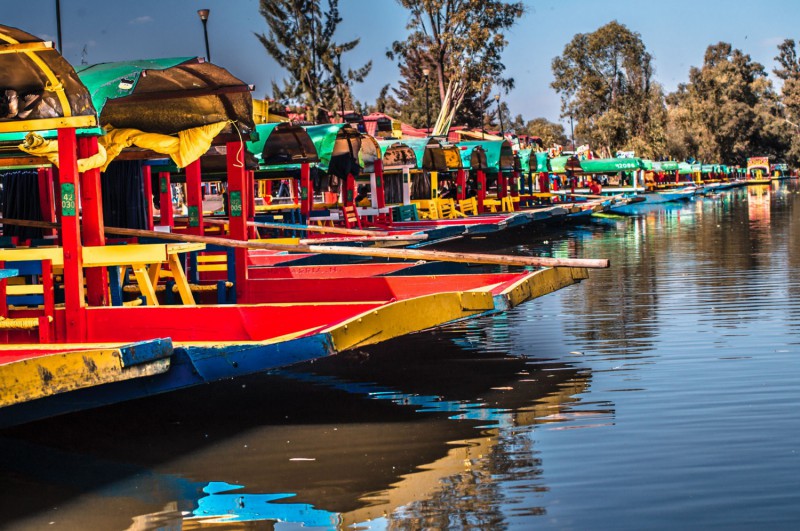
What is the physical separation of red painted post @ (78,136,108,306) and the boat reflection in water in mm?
1639

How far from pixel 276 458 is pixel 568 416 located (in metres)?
2.03

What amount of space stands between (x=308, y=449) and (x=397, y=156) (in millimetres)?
24996

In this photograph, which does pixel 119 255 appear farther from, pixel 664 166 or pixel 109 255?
pixel 664 166

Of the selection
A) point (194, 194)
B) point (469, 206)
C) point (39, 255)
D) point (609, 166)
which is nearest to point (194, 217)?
point (194, 194)

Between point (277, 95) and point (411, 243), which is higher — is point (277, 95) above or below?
above

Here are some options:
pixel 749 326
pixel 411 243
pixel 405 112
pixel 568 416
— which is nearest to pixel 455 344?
pixel 749 326

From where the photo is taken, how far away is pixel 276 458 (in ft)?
23.2

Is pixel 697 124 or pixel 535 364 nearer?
pixel 535 364

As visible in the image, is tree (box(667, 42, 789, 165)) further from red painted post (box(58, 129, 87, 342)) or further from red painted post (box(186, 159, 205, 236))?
red painted post (box(58, 129, 87, 342))

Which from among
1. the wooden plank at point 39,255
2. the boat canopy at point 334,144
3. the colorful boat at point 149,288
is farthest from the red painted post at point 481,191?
the wooden plank at point 39,255

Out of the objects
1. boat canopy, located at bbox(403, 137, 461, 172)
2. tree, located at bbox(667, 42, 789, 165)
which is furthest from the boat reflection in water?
tree, located at bbox(667, 42, 789, 165)

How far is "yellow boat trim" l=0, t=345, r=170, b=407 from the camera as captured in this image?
653 cm

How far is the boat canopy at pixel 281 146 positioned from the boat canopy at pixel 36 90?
12.7 metres

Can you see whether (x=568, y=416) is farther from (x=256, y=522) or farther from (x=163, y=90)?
(x=163, y=90)
